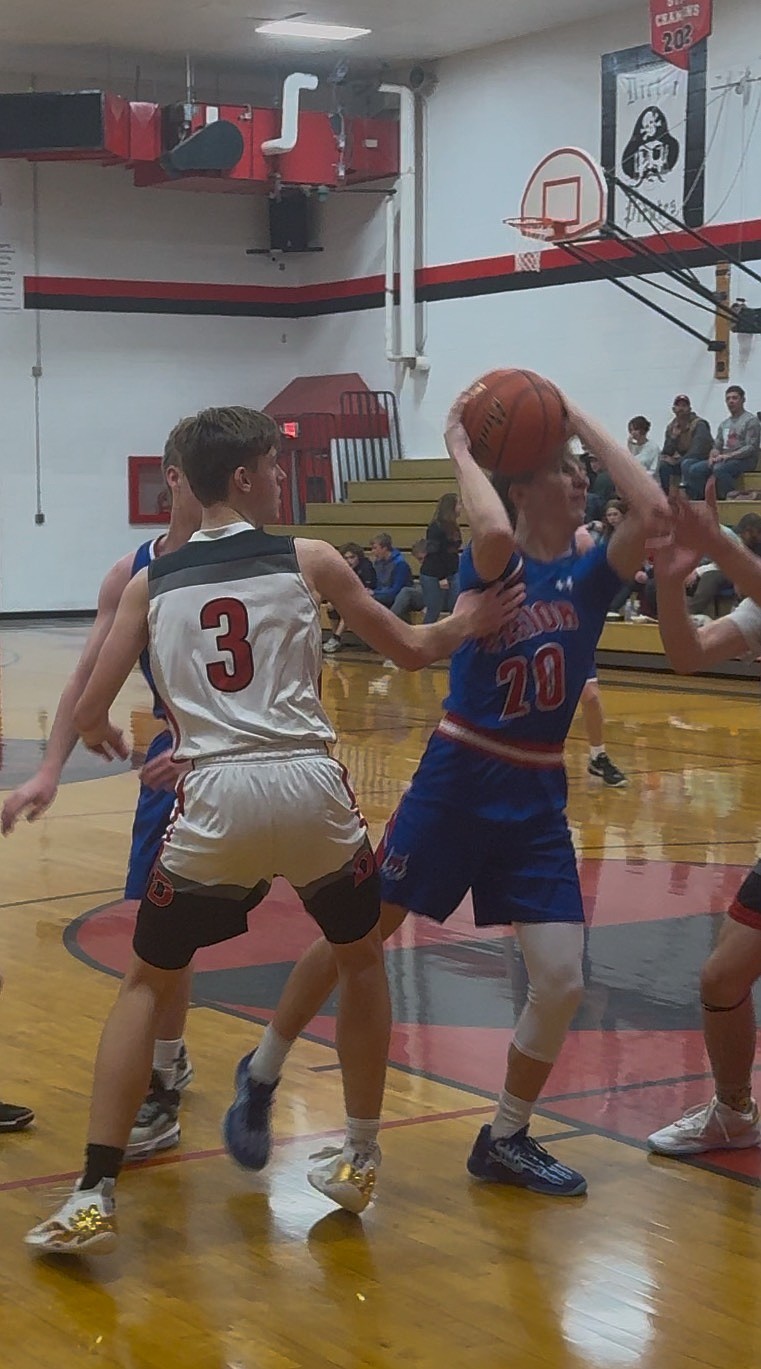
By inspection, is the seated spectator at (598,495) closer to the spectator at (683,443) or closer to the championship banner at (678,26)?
the spectator at (683,443)

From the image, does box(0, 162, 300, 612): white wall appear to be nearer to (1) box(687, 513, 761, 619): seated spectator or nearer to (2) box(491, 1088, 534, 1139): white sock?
(1) box(687, 513, 761, 619): seated spectator

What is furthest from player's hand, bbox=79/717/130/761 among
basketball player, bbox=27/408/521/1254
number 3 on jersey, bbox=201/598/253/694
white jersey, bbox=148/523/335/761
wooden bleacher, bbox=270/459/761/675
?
wooden bleacher, bbox=270/459/761/675

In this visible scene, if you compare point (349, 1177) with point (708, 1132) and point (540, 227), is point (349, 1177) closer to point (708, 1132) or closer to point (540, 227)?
point (708, 1132)

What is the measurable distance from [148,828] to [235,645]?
95cm

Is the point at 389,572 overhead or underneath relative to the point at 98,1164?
overhead

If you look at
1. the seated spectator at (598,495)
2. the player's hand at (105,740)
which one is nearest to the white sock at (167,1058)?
the player's hand at (105,740)

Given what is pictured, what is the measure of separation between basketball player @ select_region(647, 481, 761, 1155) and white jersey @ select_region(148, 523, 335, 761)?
85 centimetres

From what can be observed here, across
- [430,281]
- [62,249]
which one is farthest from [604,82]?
[62,249]

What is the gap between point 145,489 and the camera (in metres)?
25.2

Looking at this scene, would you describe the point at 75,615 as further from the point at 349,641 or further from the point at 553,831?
the point at 553,831

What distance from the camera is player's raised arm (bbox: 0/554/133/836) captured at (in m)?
4.00

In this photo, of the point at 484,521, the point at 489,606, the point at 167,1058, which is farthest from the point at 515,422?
the point at 167,1058

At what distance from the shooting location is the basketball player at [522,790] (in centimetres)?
396

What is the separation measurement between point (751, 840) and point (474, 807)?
15.0 ft
